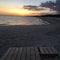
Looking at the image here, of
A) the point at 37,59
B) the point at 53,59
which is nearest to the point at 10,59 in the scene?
the point at 37,59

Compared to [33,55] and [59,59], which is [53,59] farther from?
[33,55]

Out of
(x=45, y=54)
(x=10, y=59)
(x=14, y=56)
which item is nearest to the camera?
(x=10, y=59)

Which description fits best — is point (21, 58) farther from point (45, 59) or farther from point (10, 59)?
point (45, 59)

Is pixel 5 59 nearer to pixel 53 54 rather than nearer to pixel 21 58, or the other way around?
pixel 21 58

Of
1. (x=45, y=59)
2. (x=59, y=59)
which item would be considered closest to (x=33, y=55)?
(x=45, y=59)

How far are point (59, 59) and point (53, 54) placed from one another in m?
0.32

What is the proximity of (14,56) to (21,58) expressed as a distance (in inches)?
10.6

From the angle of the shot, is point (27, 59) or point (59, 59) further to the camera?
point (59, 59)

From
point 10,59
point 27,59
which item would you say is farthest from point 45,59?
point 10,59

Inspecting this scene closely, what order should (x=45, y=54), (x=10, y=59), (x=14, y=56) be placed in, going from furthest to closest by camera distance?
(x=45, y=54) < (x=14, y=56) < (x=10, y=59)

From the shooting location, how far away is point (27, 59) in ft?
15.5

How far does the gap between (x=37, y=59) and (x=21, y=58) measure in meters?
0.38

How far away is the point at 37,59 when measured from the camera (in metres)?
4.70

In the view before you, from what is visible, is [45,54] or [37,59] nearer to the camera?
[37,59]
